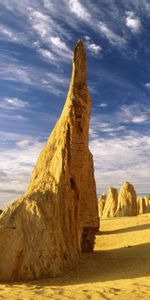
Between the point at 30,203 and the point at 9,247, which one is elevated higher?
the point at 30,203

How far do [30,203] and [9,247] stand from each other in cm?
207

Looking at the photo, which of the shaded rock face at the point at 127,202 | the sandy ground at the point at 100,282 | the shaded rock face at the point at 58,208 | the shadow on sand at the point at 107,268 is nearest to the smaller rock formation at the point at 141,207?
the shaded rock face at the point at 127,202

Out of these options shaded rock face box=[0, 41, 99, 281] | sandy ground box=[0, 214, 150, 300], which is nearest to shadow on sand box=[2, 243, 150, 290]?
sandy ground box=[0, 214, 150, 300]

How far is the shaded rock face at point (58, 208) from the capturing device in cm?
1391

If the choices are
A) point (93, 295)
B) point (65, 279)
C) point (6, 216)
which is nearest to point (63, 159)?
point (6, 216)

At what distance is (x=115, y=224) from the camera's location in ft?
121

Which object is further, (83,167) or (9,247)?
(83,167)

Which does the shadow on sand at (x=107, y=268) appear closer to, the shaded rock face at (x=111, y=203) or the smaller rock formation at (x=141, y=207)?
the shaded rock face at (x=111, y=203)

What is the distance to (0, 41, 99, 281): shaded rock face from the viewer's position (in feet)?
45.6

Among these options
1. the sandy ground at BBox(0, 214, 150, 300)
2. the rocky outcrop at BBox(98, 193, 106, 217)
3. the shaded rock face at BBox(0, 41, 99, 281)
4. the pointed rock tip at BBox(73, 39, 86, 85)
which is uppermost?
the pointed rock tip at BBox(73, 39, 86, 85)

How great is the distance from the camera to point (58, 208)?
15.8 m

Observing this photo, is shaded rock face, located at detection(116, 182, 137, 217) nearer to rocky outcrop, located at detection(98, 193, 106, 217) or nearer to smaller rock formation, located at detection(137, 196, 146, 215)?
smaller rock formation, located at detection(137, 196, 146, 215)

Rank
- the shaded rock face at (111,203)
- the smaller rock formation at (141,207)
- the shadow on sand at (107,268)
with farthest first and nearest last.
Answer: the smaller rock formation at (141,207) < the shaded rock face at (111,203) < the shadow on sand at (107,268)

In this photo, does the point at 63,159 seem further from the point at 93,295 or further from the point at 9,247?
the point at 93,295
